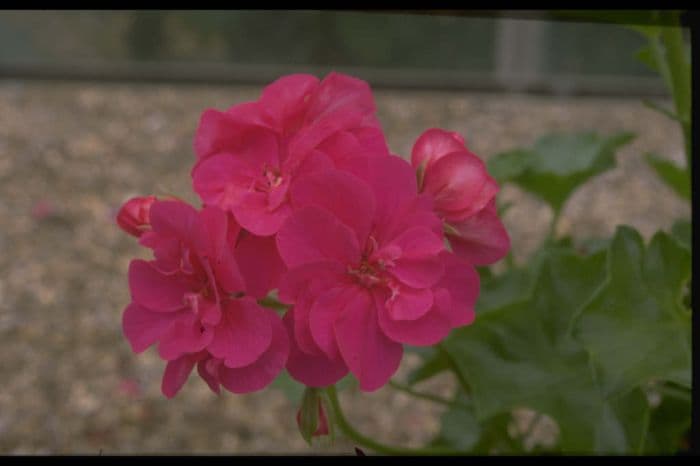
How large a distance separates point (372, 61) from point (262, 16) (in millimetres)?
296

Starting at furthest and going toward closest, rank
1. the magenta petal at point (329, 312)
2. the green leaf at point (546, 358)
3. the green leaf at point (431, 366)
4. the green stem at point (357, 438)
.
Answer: the green leaf at point (431, 366) < the green leaf at point (546, 358) < the green stem at point (357, 438) < the magenta petal at point (329, 312)

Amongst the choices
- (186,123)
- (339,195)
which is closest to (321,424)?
(339,195)

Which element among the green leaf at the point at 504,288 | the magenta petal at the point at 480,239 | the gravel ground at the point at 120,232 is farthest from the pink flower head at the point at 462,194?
the gravel ground at the point at 120,232

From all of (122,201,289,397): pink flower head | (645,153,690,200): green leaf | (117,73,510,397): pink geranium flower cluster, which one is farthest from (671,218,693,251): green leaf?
(122,201,289,397): pink flower head

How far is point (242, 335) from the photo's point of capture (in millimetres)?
402

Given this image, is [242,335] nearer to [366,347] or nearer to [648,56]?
[366,347]

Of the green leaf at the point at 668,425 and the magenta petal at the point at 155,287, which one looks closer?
the magenta petal at the point at 155,287

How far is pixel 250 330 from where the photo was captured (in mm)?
400

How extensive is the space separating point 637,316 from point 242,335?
29 centimetres

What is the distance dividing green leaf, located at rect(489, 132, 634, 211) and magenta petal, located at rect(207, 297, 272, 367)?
0.36m

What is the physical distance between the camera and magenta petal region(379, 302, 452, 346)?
40 centimetres

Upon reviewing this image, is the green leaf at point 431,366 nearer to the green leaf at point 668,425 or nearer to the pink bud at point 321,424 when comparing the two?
the green leaf at point 668,425

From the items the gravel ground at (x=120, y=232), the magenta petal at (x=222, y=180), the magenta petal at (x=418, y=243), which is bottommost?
the gravel ground at (x=120, y=232)

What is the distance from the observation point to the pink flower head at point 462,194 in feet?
1.42
